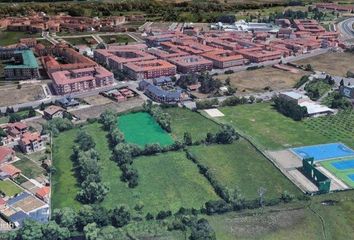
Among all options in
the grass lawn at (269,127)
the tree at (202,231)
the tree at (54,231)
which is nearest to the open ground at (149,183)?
the tree at (202,231)

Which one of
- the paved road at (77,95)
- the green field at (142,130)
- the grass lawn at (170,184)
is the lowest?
the grass lawn at (170,184)

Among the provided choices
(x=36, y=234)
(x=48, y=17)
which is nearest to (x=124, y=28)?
(x=48, y=17)

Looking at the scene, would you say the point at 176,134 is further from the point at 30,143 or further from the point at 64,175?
the point at 30,143

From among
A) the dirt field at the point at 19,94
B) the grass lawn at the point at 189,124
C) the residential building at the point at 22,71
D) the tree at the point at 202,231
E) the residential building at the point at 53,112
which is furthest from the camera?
the residential building at the point at 22,71

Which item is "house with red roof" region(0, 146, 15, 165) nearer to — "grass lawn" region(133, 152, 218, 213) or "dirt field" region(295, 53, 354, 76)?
"grass lawn" region(133, 152, 218, 213)

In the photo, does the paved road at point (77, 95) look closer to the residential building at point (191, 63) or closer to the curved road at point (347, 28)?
the residential building at point (191, 63)

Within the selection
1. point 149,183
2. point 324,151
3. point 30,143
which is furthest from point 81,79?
point 324,151
